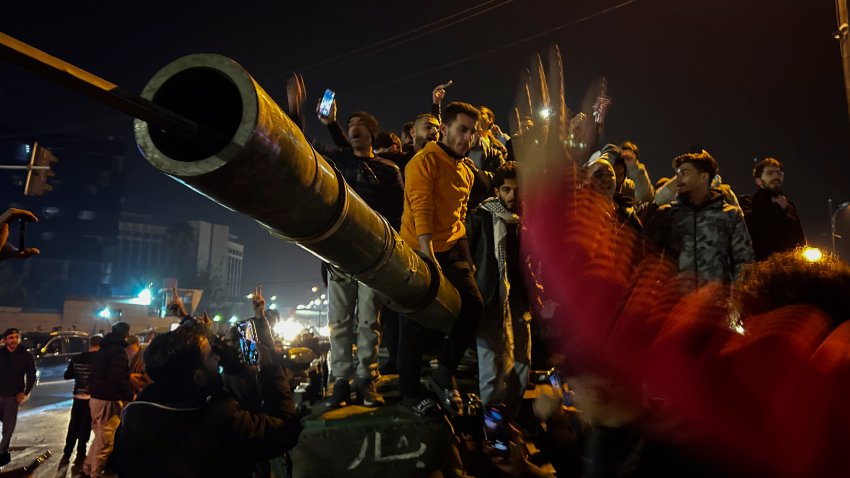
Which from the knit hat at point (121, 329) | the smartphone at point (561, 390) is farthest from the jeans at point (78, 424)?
the smartphone at point (561, 390)

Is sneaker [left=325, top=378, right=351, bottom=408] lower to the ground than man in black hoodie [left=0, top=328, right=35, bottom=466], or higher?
higher

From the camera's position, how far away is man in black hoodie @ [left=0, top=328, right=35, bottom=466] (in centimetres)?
966

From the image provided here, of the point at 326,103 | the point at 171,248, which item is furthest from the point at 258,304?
the point at 171,248

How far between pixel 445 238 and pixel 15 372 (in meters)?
10.2

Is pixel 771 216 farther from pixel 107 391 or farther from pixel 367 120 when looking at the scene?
pixel 107 391

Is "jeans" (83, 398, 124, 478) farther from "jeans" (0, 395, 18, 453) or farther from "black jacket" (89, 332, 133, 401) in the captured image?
"jeans" (0, 395, 18, 453)

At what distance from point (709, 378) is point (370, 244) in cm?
138

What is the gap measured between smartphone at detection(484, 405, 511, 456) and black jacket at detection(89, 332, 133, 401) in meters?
8.37

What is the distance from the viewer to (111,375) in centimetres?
878

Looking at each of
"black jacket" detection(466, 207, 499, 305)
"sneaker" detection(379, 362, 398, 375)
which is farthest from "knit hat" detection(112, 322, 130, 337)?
"black jacket" detection(466, 207, 499, 305)

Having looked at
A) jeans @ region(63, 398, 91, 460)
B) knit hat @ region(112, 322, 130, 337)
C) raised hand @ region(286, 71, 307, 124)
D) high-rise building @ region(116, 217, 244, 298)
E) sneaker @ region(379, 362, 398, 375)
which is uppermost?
high-rise building @ region(116, 217, 244, 298)

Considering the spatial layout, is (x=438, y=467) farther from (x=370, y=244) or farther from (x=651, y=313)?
(x=370, y=244)

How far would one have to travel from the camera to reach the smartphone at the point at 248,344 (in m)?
4.30

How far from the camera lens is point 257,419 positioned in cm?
358
